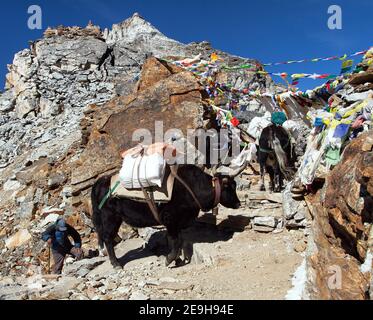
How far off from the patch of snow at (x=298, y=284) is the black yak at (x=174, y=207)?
7.14ft

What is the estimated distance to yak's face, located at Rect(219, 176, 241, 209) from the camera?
6547 mm

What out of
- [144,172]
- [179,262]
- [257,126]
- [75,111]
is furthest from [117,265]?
[75,111]

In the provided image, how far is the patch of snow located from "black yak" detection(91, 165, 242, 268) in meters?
2.17

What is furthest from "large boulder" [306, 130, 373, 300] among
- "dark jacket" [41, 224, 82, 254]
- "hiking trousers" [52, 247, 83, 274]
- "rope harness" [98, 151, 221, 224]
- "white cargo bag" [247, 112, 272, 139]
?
"white cargo bag" [247, 112, 272, 139]

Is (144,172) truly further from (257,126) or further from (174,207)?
(257,126)

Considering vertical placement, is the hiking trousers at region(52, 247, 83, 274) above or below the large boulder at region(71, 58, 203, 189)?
below

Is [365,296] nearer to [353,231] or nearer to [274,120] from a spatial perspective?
[353,231]

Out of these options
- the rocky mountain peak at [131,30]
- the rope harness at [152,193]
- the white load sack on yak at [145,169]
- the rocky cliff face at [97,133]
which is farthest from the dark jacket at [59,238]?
the rocky mountain peak at [131,30]

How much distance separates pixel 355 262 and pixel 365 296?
0.39m

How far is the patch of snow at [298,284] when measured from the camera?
387 cm

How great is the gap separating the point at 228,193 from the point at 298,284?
8.66ft

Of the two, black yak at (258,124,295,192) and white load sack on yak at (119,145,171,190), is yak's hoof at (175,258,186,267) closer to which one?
white load sack on yak at (119,145,171,190)

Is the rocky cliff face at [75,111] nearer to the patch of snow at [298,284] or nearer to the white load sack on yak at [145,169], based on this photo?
the white load sack on yak at [145,169]
